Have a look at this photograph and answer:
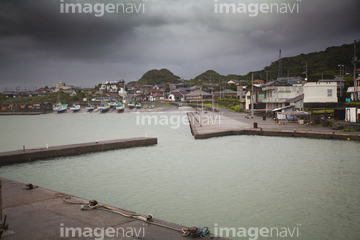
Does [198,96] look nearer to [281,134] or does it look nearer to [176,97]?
[176,97]

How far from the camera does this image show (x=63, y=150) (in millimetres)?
17016

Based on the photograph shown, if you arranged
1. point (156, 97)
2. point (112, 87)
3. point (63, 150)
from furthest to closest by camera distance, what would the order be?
point (112, 87), point (156, 97), point (63, 150)

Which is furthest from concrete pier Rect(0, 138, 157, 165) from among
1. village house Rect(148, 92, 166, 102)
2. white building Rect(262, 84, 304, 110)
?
village house Rect(148, 92, 166, 102)

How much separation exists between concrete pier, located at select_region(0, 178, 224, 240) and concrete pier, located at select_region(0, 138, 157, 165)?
8.12 m

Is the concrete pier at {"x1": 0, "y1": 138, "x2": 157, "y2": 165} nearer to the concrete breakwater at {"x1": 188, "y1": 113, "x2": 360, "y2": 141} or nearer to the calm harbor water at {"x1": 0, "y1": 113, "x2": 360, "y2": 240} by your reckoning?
the calm harbor water at {"x1": 0, "y1": 113, "x2": 360, "y2": 240}

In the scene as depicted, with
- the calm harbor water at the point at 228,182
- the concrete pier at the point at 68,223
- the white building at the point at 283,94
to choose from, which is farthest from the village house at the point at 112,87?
the concrete pier at the point at 68,223

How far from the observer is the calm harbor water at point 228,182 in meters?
8.52

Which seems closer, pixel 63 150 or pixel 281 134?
pixel 63 150

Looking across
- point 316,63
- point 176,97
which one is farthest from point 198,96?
point 316,63

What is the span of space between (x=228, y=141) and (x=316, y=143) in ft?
21.4

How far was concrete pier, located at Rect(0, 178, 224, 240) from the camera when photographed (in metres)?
5.60

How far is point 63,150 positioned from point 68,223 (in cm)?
1175

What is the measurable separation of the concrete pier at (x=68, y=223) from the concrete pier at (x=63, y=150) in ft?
26.6

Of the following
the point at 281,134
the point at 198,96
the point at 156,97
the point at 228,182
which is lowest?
the point at 228,182
